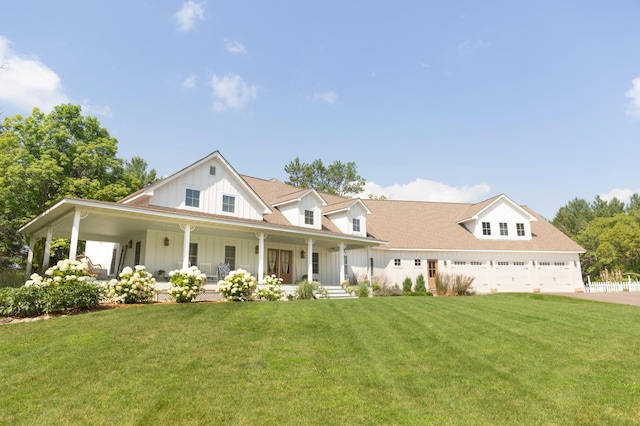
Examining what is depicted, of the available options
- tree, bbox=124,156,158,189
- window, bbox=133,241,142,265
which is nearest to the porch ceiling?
window, bbox=133,241,142,265

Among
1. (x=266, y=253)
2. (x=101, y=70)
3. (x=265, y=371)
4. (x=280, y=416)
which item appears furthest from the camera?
(x=266, y=253)

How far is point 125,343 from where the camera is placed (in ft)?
21.5

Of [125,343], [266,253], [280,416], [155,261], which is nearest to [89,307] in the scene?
[125,343]

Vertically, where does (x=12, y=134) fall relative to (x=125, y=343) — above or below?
above

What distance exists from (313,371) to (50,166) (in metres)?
28.6

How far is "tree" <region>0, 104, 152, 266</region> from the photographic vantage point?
26.0m

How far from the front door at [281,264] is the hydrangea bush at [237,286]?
24.2 ft

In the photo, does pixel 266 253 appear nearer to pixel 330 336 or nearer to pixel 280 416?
pixel 330 336

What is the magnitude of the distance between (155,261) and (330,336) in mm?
12084

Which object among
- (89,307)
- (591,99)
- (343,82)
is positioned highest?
(343,82)

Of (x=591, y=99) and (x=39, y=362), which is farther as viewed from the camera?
(x=591, y=99)

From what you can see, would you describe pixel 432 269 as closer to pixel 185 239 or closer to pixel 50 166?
pixel 185 239

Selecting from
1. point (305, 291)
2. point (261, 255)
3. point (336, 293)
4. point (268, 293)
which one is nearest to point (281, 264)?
point (336, 293)

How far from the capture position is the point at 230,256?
19094 mm
